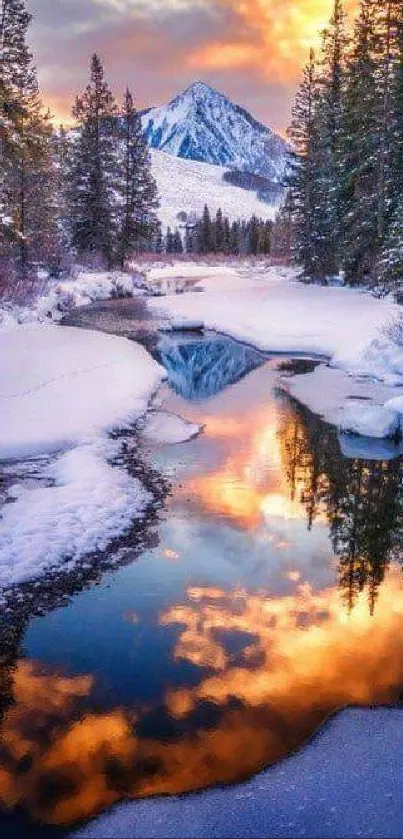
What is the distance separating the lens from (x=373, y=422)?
36.1 ft

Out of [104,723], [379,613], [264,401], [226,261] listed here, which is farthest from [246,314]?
[226,261]

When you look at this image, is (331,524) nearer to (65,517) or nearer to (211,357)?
(65,517)

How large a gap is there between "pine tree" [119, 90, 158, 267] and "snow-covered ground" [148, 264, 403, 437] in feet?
33.1

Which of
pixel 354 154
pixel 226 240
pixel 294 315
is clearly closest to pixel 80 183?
pixel 354 154

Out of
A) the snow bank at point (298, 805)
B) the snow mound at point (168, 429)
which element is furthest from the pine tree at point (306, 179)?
the snow bank at point (298, 805)

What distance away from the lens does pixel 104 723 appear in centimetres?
437

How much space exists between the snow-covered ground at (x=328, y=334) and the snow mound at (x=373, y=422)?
16 mm

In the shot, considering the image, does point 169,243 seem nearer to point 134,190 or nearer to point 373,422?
point 134,190

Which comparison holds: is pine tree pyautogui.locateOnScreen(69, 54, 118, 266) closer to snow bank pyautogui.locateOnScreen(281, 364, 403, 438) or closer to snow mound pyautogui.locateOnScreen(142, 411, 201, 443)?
snow bank pyautogui.locateOnScreen(281, 364, 403, 438)

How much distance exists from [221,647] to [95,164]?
3875 cm

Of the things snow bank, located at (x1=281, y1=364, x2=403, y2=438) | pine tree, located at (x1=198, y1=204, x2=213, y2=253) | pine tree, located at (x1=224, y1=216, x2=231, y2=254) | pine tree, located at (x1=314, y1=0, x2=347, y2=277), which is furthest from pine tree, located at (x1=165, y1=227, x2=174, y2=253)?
snow bank, located at (x1=281, y1=364, x2=403, y2=438)

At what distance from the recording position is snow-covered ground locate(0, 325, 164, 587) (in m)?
6.84

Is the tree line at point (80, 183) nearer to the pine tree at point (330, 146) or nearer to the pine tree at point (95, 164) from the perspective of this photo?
the pine tree at point (95, 164)

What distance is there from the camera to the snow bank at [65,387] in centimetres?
1023
